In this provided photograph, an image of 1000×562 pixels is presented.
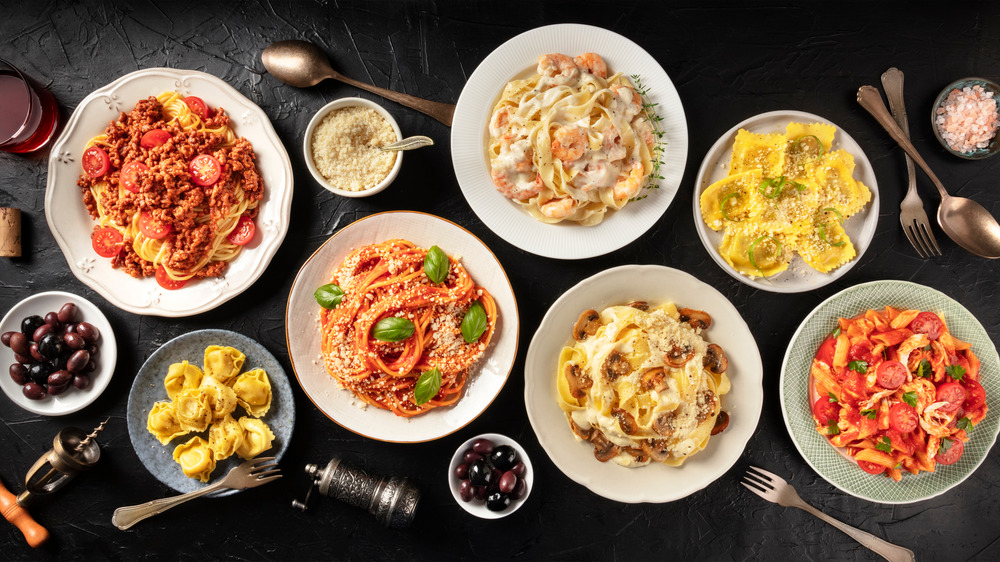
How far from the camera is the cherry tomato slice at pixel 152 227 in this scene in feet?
11.2

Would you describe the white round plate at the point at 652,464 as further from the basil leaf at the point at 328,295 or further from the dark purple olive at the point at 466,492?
the basil leaf at the point at 328,295

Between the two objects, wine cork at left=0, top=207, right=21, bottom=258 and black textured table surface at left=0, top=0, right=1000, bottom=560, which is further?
black textured table surface at left=0, top=0, right=1000, bottom=560

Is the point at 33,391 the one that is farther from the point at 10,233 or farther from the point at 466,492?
the point at 466,492

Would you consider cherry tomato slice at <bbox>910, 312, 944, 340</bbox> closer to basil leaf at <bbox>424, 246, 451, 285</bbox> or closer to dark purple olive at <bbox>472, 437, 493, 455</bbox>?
dark purple olive at <bbox>472, 437, 493, 455</bbox>

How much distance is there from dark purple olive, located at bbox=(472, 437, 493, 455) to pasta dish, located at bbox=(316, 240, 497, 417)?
1.13 feet

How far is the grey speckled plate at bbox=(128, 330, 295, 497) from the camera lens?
11.8 feet

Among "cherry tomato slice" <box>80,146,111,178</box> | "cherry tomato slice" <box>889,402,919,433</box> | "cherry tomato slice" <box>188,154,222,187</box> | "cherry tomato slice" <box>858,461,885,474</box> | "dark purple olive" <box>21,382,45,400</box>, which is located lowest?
"cherry tomato slice" <box>858,461,885,474</box>

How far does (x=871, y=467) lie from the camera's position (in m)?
3.62

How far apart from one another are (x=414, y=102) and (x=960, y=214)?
13.0 feet

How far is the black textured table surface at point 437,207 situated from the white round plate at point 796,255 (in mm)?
272

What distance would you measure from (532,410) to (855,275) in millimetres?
2651

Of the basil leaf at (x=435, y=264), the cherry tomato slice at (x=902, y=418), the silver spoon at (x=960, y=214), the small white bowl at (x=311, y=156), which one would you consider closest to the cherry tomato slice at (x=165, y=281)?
the small white bowl at (x=311, y=156)

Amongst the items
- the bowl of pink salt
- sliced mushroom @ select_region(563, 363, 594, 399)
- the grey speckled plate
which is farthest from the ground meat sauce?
the bowl of pink salt

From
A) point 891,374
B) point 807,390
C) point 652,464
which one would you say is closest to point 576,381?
point 652,464
